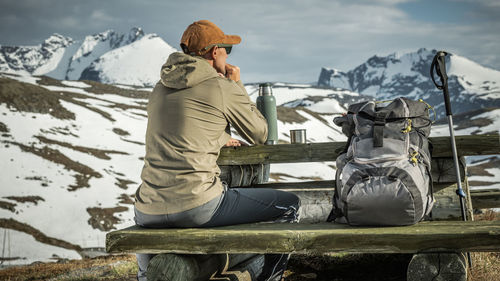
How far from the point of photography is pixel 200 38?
4164 mm

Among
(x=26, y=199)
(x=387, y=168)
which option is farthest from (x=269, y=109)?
(x=26, y=199)

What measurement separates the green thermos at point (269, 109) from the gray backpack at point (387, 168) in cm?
165

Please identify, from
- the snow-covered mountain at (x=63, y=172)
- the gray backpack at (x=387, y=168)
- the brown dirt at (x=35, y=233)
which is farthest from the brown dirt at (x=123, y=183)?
the gray backpack at (x=387, y=168)

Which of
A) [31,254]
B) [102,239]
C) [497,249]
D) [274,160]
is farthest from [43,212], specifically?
[497,249]

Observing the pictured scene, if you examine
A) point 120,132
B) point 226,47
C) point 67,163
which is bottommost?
point 67,163

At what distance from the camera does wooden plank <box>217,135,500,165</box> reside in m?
4.28

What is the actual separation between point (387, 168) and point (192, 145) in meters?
1.54

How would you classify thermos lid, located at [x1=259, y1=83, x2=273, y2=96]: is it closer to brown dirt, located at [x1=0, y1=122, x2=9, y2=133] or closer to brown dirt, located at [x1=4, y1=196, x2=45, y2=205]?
brown dirt, located at [x1=4, y1=196, x2=45, y2=205]

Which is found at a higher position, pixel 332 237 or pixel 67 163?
pixel 67 163

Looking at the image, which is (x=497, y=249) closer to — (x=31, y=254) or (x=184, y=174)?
(x=184, y=174)

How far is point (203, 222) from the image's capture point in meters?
3.89

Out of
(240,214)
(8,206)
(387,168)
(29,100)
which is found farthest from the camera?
(29,100)

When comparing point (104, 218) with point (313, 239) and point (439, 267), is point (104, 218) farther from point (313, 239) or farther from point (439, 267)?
point (439, 267)

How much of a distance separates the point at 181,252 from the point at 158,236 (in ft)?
0.76
